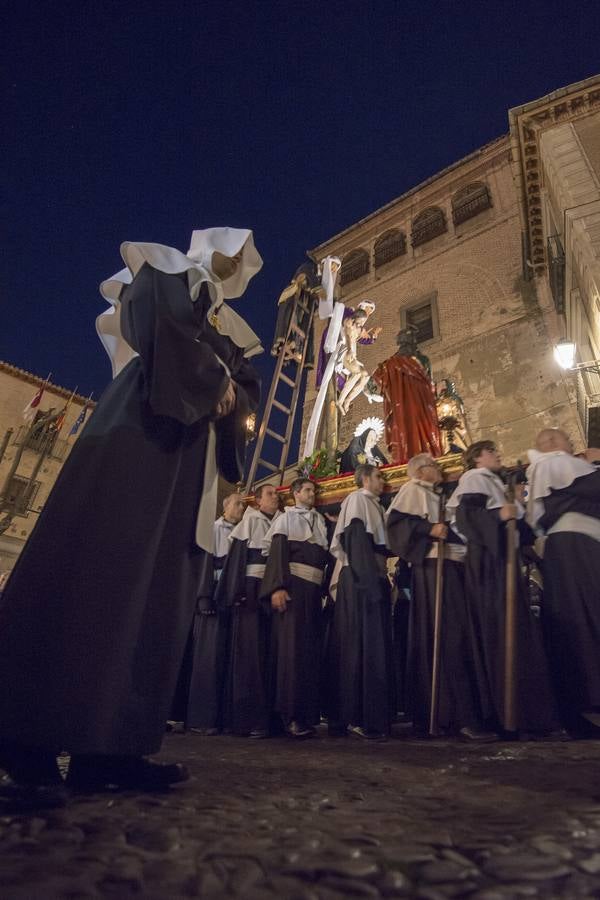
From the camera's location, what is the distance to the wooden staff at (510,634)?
2977 millimetres

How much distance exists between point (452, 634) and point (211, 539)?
2391 mm

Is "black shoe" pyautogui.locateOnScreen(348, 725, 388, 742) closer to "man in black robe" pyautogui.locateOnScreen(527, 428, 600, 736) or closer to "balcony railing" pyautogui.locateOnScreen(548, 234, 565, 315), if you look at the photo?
"man in black robe" pyautogui.locateOnScreen(527, 428, 600, 736)

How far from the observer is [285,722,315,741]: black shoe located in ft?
11.9

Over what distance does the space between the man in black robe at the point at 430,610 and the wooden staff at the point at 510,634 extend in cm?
31

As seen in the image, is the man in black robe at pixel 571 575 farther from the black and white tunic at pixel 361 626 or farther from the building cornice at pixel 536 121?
the building cornice at pixel 536 121

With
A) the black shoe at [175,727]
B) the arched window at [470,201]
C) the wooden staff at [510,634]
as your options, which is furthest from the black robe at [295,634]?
the arched window at [470,201]

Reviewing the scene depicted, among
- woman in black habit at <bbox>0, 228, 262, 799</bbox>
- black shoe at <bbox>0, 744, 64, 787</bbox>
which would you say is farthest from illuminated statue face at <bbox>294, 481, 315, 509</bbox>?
black shoe at <bbox>0, 744, 64, 787</bbox>

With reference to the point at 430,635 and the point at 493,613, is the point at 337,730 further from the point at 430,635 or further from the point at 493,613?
the point at 493,613

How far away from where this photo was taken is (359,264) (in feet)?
66.0

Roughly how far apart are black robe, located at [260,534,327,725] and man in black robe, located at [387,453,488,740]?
0.79 m

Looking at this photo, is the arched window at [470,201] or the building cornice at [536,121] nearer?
the building cornice at [536,121]

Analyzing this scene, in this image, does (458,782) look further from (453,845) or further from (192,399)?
(192,399)

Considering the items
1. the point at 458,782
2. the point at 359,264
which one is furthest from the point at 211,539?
the point at 359,264

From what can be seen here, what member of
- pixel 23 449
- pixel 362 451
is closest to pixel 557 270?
pixel 362 451
